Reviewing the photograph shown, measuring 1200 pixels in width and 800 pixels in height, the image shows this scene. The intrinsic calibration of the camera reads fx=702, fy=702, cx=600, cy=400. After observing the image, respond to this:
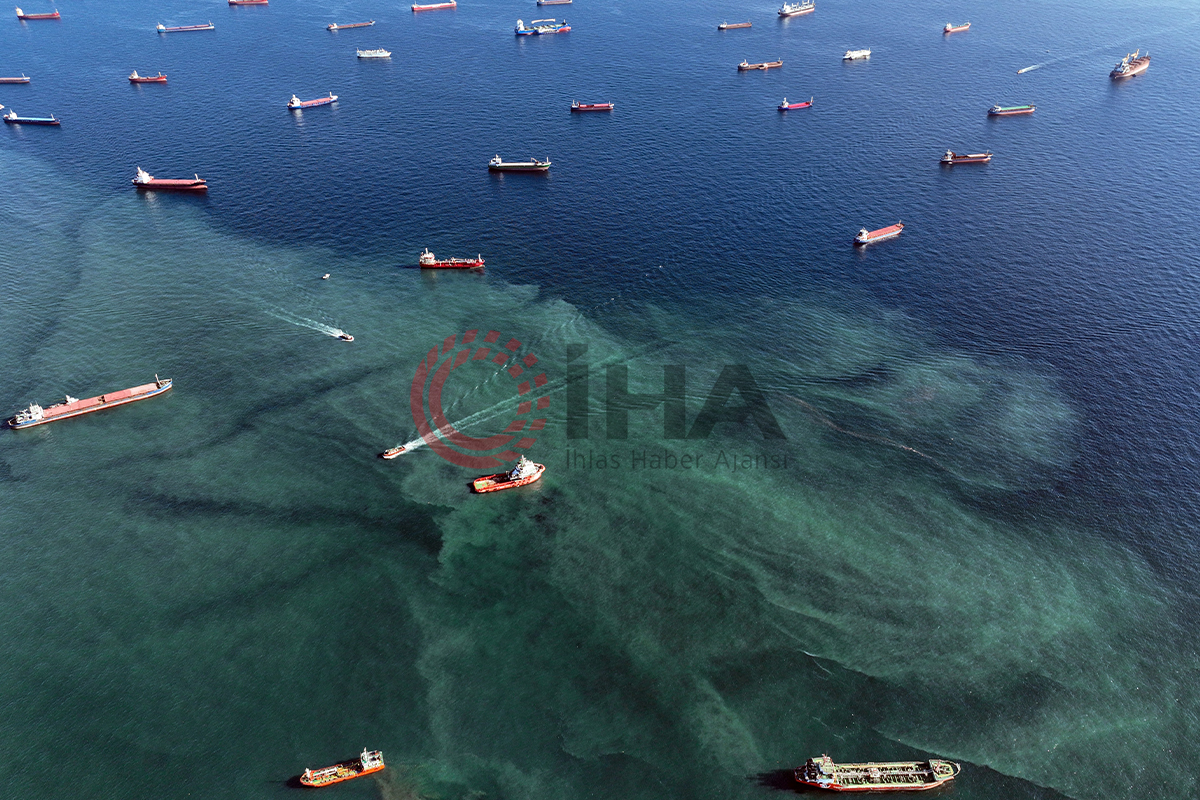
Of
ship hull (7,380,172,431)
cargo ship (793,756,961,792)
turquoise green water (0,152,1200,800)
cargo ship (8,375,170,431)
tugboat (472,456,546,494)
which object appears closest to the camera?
cargo ship (793,756,961,792)

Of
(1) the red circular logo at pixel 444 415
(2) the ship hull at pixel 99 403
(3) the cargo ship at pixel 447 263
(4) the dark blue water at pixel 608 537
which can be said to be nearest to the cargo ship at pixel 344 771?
(4) the dark blue water at pixel 608 537

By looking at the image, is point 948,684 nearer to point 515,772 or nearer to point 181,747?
point 515,772

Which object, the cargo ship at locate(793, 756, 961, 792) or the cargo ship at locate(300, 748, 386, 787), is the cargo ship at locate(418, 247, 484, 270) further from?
the cargo ship at locate(793, 756, 961, 792)

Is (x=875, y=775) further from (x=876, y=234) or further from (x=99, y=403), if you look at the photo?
(x=876, y=234)

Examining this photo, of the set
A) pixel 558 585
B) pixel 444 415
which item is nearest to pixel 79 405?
pixel 444 415

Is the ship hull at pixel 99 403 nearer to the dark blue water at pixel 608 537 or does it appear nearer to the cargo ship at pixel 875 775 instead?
the dark blue water at pixel 608 537

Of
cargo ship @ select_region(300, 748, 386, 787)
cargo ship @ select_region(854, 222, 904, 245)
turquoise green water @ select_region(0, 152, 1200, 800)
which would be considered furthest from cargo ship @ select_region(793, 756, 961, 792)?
cargo ship @ select_region(854, 222, 904, 245)

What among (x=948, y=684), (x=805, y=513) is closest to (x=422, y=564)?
(x=805, y=513)
